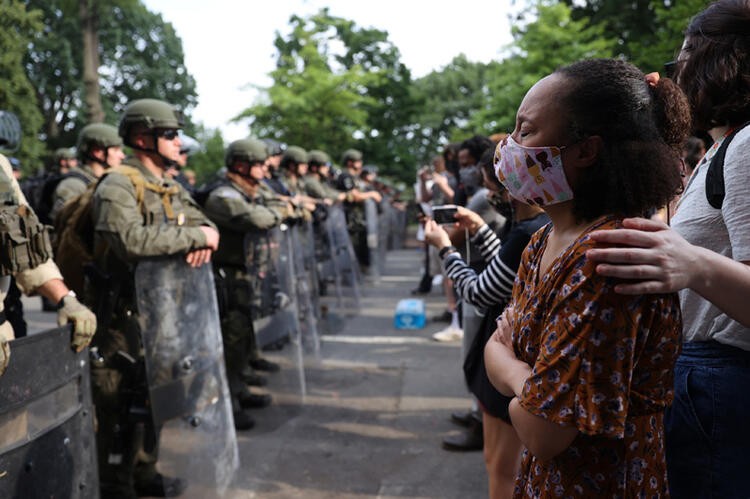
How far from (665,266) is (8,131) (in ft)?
9.94

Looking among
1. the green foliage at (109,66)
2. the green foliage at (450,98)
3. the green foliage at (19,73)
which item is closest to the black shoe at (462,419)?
the green foliage at (19,73)

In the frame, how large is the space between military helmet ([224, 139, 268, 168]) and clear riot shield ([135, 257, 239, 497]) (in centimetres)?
257

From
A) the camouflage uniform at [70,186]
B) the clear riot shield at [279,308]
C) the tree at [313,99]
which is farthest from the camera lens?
the tree at [313,99]

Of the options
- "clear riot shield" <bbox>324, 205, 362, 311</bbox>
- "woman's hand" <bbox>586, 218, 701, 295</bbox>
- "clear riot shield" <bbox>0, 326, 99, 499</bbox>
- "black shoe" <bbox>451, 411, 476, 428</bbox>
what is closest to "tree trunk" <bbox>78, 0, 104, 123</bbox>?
"clear riot shield" <bbox>324, 205, 362, 311</bbox>

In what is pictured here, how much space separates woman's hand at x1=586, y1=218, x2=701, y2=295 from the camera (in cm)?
127

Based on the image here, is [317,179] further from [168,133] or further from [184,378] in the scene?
[184,378]

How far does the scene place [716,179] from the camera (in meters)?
1.59

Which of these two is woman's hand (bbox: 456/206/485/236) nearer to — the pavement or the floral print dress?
the pavement

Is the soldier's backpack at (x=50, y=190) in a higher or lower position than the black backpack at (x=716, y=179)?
higher

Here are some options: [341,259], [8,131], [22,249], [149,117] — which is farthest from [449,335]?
[22,249]

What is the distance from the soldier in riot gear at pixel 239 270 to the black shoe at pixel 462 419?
1.56 meters

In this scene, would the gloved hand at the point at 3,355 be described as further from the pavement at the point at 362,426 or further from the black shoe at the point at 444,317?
the black shoe at the point at 444,317

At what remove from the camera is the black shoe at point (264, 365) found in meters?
5.85

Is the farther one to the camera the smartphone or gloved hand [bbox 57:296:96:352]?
the smartphone
